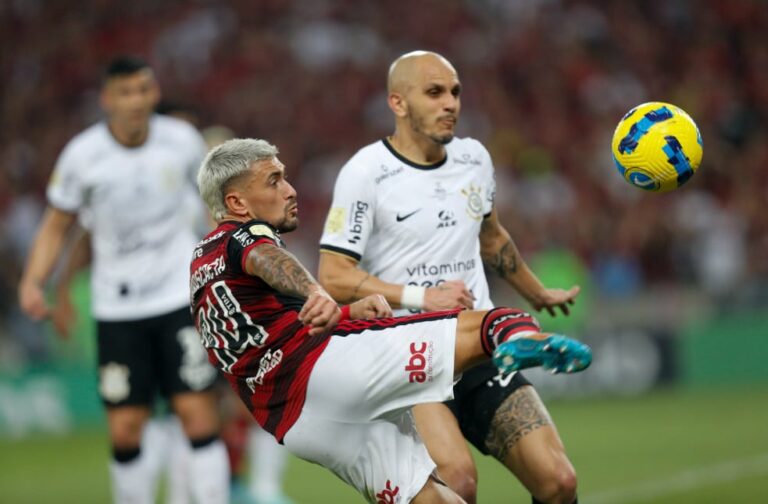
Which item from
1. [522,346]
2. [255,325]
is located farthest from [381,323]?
[522,346]

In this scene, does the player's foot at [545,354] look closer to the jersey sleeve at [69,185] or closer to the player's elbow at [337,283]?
the player's elbow at [337,283]

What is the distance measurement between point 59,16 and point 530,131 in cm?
869

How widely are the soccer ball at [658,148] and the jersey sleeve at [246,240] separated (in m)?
2.06

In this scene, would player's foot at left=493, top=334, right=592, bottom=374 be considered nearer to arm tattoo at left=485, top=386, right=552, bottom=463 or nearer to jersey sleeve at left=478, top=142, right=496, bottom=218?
arm tattoo at left=485, top=386, right=552, bottom=463

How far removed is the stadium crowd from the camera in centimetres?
1825

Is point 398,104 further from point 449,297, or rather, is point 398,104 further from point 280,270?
point 280,270

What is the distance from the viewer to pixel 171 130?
29.5ft

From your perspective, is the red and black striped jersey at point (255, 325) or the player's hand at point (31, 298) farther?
the player's hand at point (31, 298)

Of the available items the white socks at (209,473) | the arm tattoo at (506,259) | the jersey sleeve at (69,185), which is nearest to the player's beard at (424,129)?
the arm tattoo at (506,259)

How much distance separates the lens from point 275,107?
2145 cm

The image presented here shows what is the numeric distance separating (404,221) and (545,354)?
1937 millimetres

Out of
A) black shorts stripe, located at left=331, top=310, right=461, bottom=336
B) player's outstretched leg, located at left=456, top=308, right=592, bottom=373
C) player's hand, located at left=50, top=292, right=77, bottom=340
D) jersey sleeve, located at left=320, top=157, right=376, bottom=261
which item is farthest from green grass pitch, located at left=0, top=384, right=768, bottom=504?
player's outstretched leg, located at left=456, top=308, right=592, bottom=373

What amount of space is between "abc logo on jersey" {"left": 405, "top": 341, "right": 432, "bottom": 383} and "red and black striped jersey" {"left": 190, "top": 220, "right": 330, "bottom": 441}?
40cm

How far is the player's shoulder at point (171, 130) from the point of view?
892 cm
